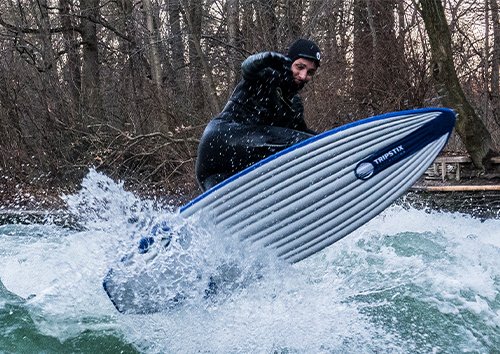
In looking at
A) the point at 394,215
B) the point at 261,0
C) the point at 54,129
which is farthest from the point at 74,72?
the point at 394,215

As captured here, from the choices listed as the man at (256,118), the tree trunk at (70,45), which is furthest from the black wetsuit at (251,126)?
the tree trunk at (70,45)

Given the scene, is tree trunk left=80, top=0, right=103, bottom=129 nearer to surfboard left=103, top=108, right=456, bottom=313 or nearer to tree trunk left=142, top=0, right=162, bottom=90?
tree trunk left=142, top=0, right=162, bottom=90

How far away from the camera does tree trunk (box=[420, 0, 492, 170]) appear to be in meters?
9.26

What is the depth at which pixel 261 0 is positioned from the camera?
12812mm

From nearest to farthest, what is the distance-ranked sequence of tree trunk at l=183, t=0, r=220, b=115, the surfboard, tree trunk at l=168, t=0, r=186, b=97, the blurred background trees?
the surfboard, the blurred background trees, tree trunk at l=183, t=0, r=220, b=115, tree trunk at l=168, t=0, r=186, b=97

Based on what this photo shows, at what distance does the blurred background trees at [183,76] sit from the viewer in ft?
35.2

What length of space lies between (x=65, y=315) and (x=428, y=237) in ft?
11.4

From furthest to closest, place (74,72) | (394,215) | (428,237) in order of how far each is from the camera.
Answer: (74,72) < (394,215) < (428,237)

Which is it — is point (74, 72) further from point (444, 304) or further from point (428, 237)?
point (444, 304)

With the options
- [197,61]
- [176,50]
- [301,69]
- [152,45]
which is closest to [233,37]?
[152,45]

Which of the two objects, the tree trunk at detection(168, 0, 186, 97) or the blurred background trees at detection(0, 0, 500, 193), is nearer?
the blurred background trees at detection(0, 0, 500, 193)

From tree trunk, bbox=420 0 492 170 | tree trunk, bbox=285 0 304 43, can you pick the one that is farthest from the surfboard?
tree trunk, bbox=285 0 304 43

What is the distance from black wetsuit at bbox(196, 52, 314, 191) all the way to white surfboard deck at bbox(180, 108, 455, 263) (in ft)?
0.86

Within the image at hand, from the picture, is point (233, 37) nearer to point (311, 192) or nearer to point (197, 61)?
point (197, 61)
